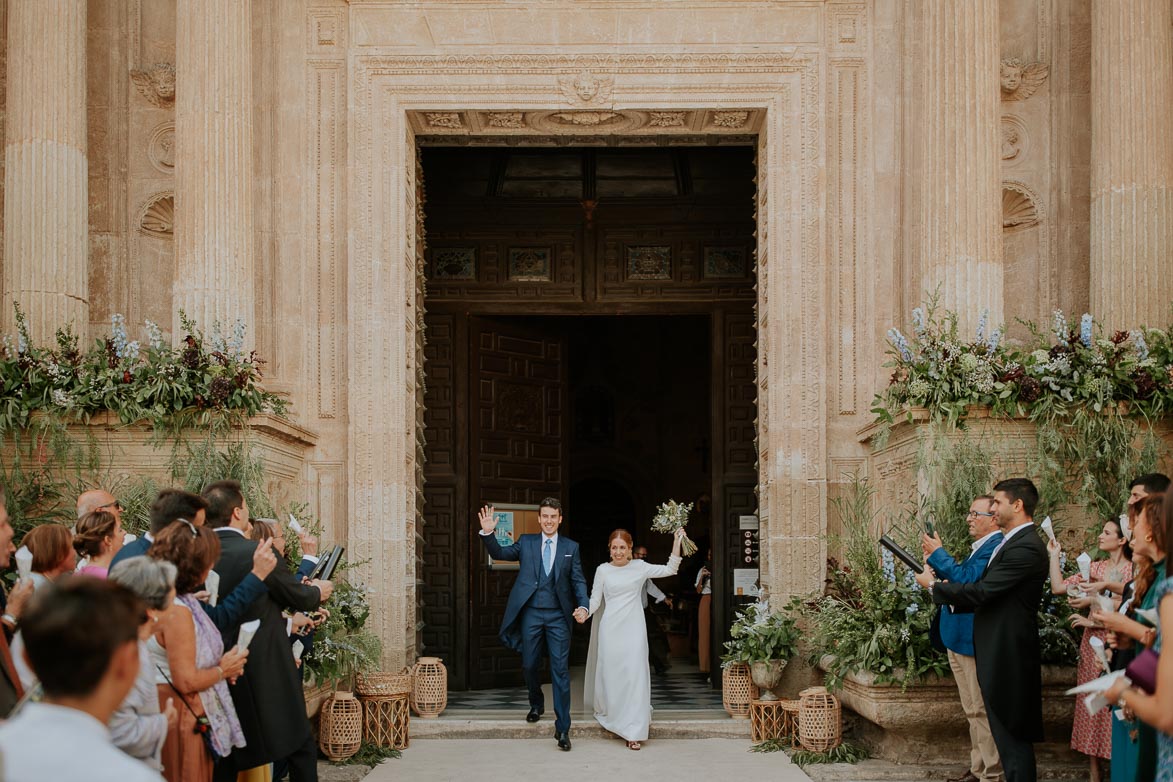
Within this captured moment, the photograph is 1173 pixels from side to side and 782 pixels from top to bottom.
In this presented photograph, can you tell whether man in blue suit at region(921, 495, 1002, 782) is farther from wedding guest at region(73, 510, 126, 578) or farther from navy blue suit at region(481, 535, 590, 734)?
wedding guest at region(73, 510, 126, 578)

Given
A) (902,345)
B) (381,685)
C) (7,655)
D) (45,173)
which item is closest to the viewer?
(7,655)

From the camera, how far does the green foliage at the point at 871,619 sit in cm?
880

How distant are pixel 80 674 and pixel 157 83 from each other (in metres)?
9.30

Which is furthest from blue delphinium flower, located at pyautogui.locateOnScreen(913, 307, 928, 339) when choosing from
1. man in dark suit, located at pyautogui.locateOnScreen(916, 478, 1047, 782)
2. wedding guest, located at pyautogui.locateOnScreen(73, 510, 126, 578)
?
wedding guest, located at pyautogui.locateOnScreen(73, 510, 126, 578)

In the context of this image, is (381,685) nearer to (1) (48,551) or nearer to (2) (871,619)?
(2) (871,619)

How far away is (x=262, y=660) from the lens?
20.7 ft

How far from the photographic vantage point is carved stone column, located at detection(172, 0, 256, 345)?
1047 centimetres

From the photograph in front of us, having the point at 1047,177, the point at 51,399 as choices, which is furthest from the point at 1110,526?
the point at 51,399

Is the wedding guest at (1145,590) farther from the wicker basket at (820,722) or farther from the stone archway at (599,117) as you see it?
the stone archway at (599,117)

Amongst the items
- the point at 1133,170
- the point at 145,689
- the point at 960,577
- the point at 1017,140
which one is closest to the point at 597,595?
the point at 960,577

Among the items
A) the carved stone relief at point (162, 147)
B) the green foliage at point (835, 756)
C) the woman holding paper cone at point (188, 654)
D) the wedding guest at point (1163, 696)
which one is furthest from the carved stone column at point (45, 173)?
the wedding guest at point (1163, 696)

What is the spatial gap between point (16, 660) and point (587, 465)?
18.9m

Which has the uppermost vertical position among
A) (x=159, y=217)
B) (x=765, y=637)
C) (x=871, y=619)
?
(x=159, y=217)

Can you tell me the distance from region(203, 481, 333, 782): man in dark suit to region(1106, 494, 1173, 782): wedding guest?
380 centimetres
